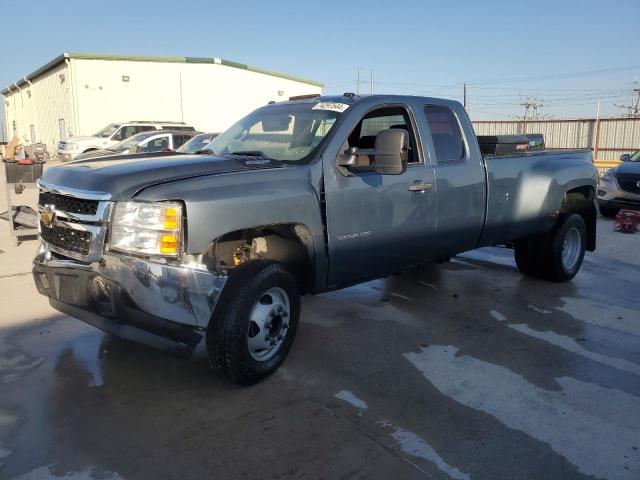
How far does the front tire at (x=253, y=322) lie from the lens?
338 cm

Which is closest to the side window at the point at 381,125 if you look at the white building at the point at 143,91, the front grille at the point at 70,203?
the front grille at the point at 70,203

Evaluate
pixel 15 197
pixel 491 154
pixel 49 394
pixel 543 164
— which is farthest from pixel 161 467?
pixel 15 197

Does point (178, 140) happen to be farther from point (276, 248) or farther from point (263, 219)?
point (263, 219)

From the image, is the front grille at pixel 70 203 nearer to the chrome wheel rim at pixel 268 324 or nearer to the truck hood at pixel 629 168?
the chrome wheel rim at pixel 268 324

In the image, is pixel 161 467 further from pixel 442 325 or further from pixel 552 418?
pixel 442 325

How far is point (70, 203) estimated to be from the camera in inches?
139

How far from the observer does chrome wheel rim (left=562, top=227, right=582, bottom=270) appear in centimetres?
655

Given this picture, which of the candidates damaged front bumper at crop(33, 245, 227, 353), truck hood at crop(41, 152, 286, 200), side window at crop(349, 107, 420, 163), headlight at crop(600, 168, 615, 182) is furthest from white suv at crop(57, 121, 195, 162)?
damaged front bumper at crop(33, 245, 227, 353)

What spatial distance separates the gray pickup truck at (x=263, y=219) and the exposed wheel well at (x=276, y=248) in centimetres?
1

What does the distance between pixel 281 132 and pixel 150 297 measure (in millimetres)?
1934

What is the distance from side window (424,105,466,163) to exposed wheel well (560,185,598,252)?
2061 millimetres

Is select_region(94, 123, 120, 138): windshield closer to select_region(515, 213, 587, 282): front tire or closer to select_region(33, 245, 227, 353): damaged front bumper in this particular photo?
select_region(515, 213, 587, 282): front tire

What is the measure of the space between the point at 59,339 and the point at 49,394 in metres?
1.00

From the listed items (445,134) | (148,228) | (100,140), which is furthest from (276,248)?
(100,140)
